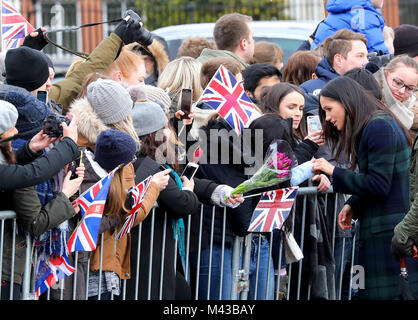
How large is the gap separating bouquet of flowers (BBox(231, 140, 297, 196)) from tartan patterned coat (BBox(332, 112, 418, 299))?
1.47ft

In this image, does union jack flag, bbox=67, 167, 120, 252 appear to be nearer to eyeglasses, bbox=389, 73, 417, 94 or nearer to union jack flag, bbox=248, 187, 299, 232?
union jack flag, bbox=248, 187, 299, 232

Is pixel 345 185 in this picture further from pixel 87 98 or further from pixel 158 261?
pixel 87 98

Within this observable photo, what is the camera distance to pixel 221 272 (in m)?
5.74

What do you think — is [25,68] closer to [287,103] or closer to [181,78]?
[181,78]

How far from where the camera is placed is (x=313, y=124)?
6.07 metres

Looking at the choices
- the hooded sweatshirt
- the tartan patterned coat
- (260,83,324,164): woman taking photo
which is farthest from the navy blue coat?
the tartan patterned coat

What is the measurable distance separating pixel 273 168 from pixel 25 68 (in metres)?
1.68

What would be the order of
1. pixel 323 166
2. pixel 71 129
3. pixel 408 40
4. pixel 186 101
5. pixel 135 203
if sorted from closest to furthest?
pixel 71 129 < pixel 135 203 < pixel 186 101 < pixel 323 166 < pixel 408 40

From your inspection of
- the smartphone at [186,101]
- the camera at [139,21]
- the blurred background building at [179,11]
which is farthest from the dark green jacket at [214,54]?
the blurred background building at [179,11]

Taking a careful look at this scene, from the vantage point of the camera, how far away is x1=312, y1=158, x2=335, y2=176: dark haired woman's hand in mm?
5824

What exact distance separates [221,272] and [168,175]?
87 cm

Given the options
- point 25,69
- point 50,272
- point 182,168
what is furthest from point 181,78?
point 50,272

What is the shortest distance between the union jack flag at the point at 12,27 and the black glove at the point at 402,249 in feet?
12.2
